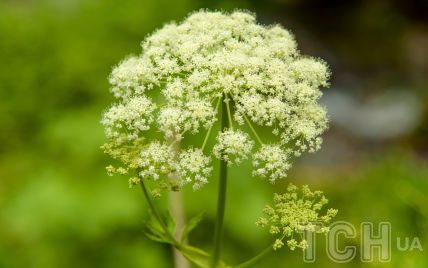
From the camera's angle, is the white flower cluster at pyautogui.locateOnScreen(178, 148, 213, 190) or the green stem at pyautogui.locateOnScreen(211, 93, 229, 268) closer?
the white flower cluster at pyautogui.locateOnScreen(178, 148, 213, 190)

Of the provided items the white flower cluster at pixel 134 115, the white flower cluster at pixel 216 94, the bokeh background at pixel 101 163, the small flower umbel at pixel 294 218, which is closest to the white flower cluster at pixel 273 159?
the white flower cluster at pixel 216 94

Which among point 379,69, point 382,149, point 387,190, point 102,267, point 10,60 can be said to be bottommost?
point 102,267

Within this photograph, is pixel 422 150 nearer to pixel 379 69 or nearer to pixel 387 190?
pixel 379 69

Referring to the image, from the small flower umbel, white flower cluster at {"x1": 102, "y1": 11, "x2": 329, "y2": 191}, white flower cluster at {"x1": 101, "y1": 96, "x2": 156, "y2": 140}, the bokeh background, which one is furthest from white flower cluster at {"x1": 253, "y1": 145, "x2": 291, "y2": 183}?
the bokeh background

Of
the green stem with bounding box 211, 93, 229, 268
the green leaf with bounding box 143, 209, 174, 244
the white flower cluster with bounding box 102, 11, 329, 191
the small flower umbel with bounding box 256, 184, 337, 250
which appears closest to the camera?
the small flower umbel with bounding box 256, 184, 337, 250

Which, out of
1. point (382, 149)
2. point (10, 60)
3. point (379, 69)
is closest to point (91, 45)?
point (10, 60)

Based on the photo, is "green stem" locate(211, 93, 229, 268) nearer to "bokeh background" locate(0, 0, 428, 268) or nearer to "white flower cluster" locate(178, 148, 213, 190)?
"white flower cluster" locate(178, 148, 213, 190)

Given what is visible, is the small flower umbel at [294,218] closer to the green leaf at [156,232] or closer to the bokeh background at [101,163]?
the green leaf at [156,232]
